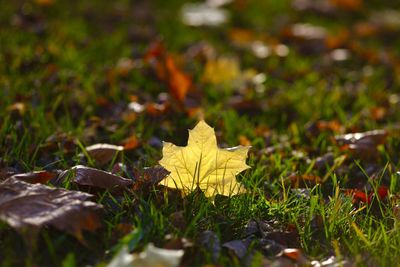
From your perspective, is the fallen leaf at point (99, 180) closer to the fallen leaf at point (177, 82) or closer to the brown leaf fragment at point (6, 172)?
the brown leaf fragment at point (6, 172)

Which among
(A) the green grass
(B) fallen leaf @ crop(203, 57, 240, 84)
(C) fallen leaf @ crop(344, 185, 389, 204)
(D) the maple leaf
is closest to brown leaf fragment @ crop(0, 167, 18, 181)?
(A) the green grass

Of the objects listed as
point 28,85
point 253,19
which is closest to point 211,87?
point 28,85

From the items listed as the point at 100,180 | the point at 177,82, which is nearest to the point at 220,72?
the point at 177,82

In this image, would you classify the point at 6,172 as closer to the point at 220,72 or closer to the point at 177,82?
the point at 177,82

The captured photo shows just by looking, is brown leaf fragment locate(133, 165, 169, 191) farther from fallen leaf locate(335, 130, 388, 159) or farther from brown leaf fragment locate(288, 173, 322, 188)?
fallen leaf locate(335, 130, 388, 159)

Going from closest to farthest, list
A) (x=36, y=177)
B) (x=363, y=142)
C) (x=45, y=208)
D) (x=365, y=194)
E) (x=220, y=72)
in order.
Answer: (x=45, y=208)
(x=36, y=177)
(x=365, y=194)
(x=363, y=142)
(x=220, y=72)

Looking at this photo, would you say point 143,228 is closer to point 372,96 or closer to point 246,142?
point 246,142
